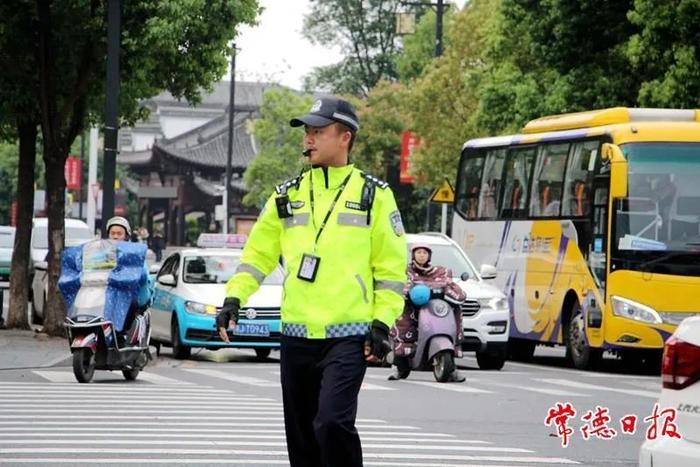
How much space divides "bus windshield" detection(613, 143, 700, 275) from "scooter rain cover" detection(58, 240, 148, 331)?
7.26 meters

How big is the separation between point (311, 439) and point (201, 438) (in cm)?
493

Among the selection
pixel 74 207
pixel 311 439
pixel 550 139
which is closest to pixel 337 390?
pixel 311 439

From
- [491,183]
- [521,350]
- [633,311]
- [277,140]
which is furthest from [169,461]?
[277,140]

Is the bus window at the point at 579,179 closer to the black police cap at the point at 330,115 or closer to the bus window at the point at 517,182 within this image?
the bus window at the point at 517,182

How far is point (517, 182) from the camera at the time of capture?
2923 cm

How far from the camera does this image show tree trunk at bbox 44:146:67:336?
2808 centimetres

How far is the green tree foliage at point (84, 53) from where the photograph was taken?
27.4m

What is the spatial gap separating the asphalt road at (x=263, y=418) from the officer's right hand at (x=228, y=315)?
10.9 ft

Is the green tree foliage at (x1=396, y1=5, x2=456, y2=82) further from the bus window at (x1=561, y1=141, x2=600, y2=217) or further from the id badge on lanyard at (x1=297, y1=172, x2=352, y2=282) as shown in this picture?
the id badge on lanyard at (x1=297, y1=172, x2=352, y2=282)

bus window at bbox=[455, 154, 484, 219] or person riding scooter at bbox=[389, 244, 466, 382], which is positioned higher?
bus window at bbox=[455, 154, 484, 219]

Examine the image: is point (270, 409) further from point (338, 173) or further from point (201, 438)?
point (338, 173)

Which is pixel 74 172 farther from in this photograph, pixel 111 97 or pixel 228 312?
pixel 228 312

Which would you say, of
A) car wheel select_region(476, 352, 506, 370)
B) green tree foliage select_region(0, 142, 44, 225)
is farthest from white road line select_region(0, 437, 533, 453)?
green tree foliage select_region(0, 142, 44, 225)

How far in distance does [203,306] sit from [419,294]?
5.56 meters
